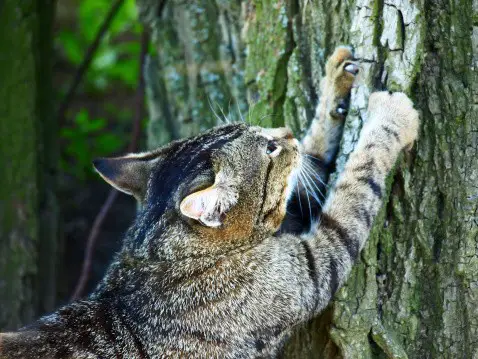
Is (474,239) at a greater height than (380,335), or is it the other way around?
(474,239)

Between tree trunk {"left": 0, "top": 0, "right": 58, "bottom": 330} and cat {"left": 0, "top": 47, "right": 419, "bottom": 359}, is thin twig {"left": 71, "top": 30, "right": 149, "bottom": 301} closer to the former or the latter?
tree trunk {"left": 0, "top": 0, "right": 58, "bottom": 330}

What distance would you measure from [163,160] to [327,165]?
2.68ft

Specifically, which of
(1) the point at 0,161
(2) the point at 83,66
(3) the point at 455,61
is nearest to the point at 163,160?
(3) the point at 455,61

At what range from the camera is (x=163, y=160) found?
3.39 m

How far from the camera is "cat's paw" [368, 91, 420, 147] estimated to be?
3.04 metres

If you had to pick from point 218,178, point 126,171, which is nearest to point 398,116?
point 218,178

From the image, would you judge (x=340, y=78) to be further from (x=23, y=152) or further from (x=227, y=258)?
(x=23, y=152)

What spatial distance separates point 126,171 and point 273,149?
717 mm

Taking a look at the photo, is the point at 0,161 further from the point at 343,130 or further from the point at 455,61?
the point at 455,61

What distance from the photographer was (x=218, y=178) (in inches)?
119

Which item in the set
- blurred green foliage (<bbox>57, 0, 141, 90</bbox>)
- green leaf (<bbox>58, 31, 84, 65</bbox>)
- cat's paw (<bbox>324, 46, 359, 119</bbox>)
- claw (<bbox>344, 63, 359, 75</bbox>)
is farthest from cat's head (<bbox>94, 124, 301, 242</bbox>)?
green leaf (<bbox>58, 31, 84, 65</bbox>)

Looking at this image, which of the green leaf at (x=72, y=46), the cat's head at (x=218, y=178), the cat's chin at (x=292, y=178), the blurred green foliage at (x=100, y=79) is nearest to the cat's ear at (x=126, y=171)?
the cat's head at (x=218, y=178)

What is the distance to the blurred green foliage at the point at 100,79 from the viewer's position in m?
6.82

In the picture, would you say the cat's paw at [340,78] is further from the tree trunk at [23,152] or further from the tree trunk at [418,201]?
the tree trunk at [23,152]
